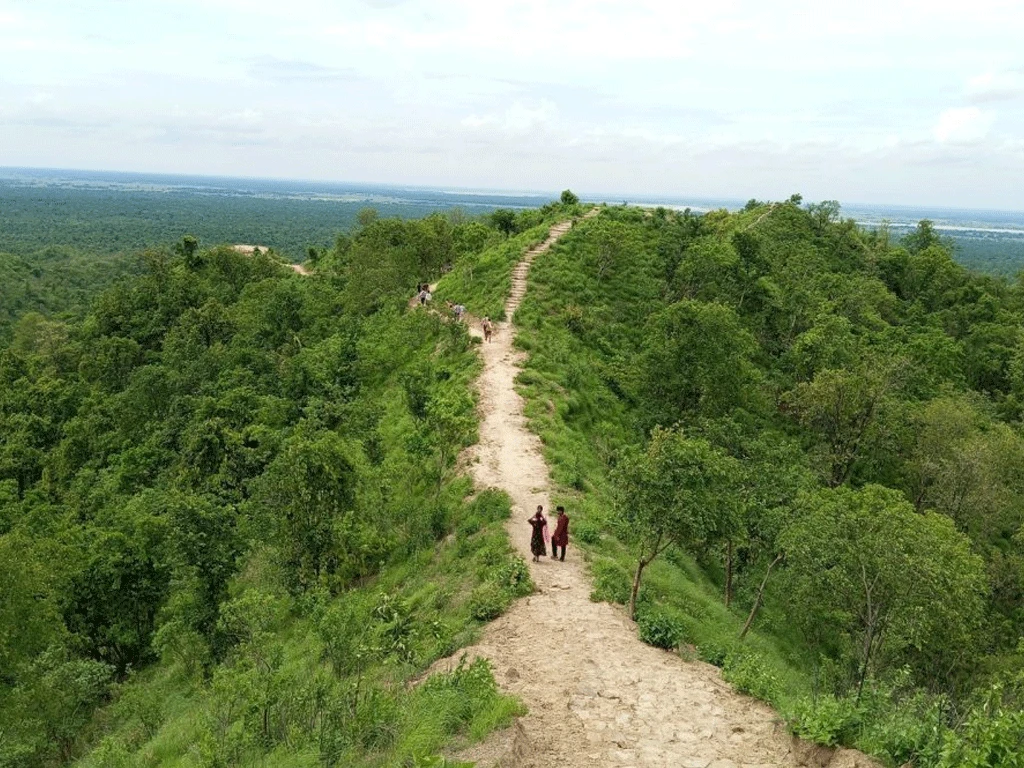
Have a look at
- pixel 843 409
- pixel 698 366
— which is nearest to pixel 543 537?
pixel 698 366

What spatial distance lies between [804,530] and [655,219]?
113ft

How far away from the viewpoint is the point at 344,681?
10492 mm

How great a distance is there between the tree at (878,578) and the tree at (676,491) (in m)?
1.74

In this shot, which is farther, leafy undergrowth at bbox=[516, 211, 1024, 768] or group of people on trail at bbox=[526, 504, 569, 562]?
group of people on trail at bbox=[526, 504, 569, 562]

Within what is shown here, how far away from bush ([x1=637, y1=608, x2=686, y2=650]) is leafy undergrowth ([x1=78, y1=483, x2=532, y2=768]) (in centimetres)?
219

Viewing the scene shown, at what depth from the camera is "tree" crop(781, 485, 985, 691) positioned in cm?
1048

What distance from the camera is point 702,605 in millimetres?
13750

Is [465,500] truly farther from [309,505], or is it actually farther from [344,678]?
[344,678]

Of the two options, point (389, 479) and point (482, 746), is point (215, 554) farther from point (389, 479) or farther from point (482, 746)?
point (482, 746)

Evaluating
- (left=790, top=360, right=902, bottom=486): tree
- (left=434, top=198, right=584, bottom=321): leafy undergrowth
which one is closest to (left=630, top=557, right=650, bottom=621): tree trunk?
(left=790, top=360, right=902, bottom=486): tree

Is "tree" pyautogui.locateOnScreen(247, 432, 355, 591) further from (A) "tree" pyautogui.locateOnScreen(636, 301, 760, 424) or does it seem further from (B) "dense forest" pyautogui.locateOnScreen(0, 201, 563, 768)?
(A) "tree" pyautogui.locateOnScreen(636, 301, 760, 424)

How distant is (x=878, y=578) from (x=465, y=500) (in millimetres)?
8814

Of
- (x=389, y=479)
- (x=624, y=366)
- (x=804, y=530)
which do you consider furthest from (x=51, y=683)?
(x=624, y=366)

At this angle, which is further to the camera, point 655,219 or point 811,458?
point 655,219
